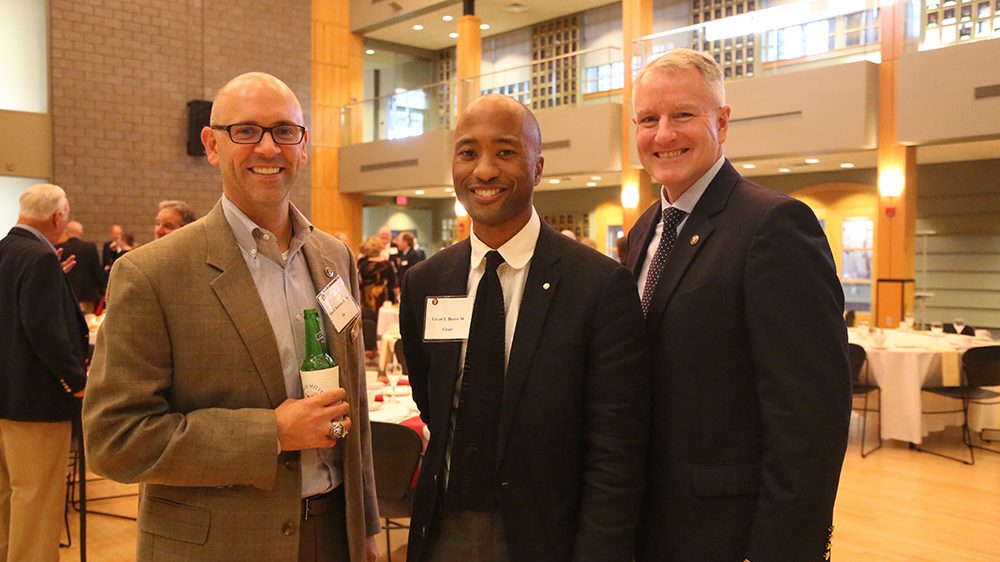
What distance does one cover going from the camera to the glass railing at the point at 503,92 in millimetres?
12273

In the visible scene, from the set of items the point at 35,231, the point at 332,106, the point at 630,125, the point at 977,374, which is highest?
the point at 332,106

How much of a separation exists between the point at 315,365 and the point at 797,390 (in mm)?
1033

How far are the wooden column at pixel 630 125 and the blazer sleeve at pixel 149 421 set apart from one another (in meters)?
10.9

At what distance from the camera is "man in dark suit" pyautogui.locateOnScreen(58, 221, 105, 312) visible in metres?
9.40

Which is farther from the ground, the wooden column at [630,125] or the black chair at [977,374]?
the wooden column at [630,125]

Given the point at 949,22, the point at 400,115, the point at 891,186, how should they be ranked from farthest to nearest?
the point at 400,115
the point at 891,186
the point at 949,22

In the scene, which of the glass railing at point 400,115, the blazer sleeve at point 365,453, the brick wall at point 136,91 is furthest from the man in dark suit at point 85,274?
the blazer sleeve at point 365,453

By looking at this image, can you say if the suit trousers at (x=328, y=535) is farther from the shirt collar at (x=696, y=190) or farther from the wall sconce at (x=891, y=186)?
the wall sconce at (x=891, y=186)

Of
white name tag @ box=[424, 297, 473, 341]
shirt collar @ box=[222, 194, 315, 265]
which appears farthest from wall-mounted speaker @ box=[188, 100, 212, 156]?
white name tag @ box=[424, 297, 473, 341]

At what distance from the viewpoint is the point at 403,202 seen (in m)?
18.3

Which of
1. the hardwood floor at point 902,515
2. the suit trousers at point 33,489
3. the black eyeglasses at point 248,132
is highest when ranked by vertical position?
the black eyeglasses at point 248,132

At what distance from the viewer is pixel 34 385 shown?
355cm

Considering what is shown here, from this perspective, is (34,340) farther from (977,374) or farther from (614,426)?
(977,374)

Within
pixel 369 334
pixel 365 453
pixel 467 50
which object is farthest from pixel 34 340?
pixel 467 50
